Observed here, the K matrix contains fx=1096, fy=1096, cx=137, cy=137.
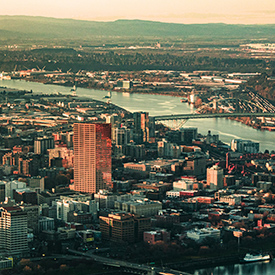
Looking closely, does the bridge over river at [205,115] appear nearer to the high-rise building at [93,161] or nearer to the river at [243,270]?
the high-rise building at [93,161]

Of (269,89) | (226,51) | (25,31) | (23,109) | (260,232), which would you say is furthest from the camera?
(226,51)

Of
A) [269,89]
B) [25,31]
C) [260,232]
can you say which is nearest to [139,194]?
[260,232]

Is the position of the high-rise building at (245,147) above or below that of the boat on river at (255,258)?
below

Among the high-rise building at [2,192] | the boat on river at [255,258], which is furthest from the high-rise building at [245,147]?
the boat on river at [255,258]

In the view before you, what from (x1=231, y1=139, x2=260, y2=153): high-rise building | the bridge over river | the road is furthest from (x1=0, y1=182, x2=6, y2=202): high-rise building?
the bridge over river

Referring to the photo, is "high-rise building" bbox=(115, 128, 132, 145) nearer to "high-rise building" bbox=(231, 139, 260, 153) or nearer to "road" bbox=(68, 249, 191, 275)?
"high-rise building" bbox=(231, 139, 260, 153)

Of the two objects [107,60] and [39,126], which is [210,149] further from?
[107,60]

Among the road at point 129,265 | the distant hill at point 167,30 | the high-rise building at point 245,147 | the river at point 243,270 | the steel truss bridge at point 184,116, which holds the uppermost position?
the road at point 129,265
